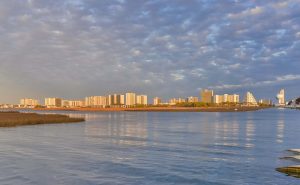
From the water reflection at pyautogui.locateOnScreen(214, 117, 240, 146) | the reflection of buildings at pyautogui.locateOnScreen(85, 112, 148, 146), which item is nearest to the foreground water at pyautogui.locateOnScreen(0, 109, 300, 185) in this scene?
the water reflection at pyautogui.locateOnScreen(214, 117, 240, 146)

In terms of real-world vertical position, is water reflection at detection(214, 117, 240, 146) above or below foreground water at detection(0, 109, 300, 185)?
below

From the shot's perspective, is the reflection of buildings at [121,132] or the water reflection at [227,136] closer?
the water reflection at [227,136]

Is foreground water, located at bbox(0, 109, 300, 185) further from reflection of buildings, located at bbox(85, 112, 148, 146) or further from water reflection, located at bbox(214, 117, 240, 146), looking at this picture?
reflection of buildings, located at bbox(85, 112, 148, 146)

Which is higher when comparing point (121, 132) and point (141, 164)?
point (141, 164)

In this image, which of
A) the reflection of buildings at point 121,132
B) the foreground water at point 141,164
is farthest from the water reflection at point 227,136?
the reflection of buildings at point 121,132

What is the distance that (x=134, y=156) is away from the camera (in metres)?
36.8

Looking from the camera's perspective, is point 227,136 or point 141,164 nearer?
point 141,164

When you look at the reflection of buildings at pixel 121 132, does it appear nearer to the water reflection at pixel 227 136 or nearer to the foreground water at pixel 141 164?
the foreground water at pixel 141 164

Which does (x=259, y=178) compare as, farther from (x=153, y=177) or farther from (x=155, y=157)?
(x=155, y=157)

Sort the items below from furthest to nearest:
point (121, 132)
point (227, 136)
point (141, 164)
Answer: point (121, 132)
point (227, 136)
point (141, 164)

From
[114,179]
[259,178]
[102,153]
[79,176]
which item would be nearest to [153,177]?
[114,179]

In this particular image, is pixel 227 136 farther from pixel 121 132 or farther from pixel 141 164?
pixel 141 164

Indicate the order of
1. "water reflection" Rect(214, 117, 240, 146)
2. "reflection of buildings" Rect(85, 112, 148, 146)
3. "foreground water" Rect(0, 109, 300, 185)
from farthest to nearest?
"reflection of buildings" Rect(85, 112, 148, 146), "water reflection" Rect(214, 117, 240, 146), "foreground water" Rect(0, 109, 300, 185)

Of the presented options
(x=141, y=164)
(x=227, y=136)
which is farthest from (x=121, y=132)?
(x=141, y=164)
